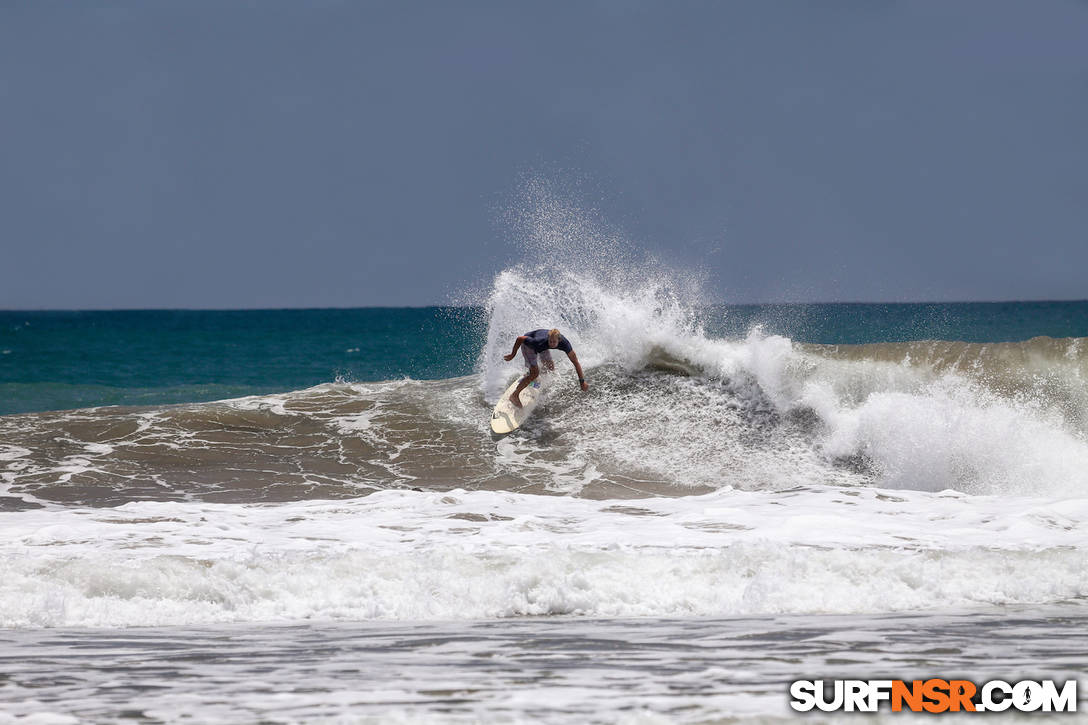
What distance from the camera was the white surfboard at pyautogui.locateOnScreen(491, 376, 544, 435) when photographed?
14.0m

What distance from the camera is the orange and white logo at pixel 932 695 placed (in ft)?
13.8

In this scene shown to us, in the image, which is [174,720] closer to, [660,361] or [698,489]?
[698,489]

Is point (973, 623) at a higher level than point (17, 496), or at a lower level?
lower

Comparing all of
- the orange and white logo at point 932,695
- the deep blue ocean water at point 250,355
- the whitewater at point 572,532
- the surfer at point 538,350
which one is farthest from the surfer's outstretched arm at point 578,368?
the orange and white logo at point 932,695

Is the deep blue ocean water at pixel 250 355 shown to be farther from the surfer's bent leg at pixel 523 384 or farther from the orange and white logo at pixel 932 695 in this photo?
the orange and white logo at pixel 932 695

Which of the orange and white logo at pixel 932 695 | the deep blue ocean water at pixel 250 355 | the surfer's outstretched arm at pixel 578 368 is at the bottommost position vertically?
the orange and white logo at pixel 932 695

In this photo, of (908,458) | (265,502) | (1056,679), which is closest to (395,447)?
(265,502)

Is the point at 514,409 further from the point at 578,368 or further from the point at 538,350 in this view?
the point at 578,368

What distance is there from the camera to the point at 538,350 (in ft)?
45.7

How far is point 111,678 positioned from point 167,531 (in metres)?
4.20

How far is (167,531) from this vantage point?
29.8 ft

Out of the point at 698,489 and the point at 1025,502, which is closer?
the point at 1025,502

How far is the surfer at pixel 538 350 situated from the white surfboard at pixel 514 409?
0.30 ft

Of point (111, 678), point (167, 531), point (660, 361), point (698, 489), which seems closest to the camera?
point (111, 678)
